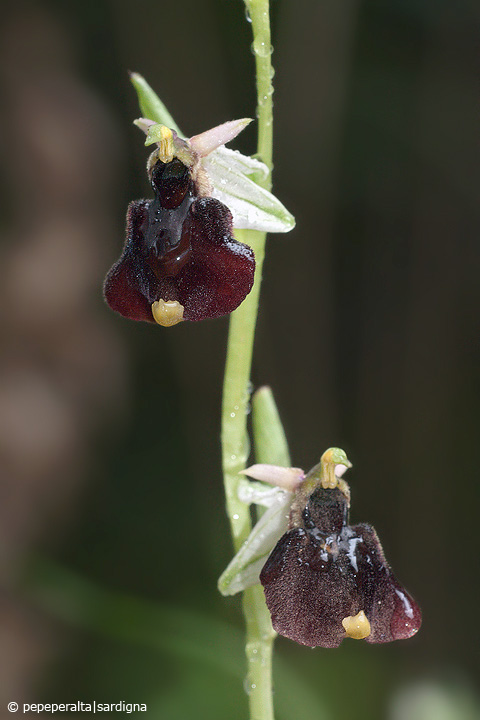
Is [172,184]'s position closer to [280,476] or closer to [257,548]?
[280,476]

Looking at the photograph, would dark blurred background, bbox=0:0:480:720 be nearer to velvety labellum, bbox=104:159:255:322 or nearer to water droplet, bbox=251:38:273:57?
velvety labellum, bbox=104:159:255:322

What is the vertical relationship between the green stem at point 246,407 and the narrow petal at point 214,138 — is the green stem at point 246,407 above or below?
below

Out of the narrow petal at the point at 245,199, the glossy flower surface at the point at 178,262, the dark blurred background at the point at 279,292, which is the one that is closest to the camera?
the glossy flower surface at the point at 178,262

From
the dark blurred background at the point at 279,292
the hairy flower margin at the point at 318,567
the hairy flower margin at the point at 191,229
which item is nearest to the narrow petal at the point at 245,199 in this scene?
the hairy flower margin at the point at 191,229

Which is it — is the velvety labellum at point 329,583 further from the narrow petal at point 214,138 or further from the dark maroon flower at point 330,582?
→ the narrow petal at point 214,138

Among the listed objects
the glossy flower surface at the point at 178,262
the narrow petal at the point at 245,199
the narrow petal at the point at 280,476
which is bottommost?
the narrow petal at the point at 280,476

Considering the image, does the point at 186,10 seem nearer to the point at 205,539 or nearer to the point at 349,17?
the point at 349,17

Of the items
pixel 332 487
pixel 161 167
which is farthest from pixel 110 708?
pixel 161 167
